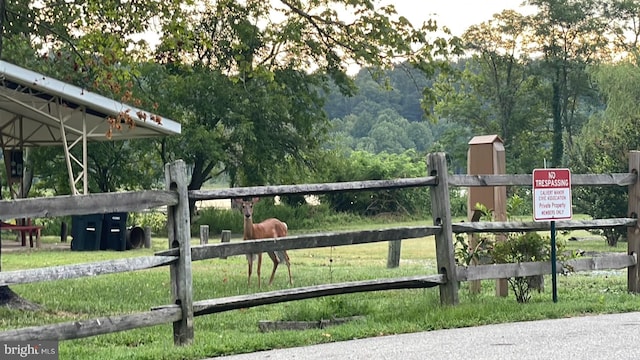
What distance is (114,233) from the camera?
2861 centimetres

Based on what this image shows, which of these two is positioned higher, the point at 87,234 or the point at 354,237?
the point at 354,237

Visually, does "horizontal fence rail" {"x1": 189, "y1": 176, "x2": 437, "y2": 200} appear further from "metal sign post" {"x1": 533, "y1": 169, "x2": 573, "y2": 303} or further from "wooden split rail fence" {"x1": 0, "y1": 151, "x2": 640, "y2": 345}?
"metal sign post" {"x1": 533, "y1": 169, "x2": 573, "y2": 303}

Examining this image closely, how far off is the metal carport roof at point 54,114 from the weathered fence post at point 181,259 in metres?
7.23

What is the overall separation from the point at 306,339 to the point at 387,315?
1.38 m

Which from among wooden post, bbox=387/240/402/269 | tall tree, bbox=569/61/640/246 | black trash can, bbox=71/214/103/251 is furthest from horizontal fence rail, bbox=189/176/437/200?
tall tree, bbox=569/61/640/246

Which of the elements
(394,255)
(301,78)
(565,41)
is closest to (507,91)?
(565,41)

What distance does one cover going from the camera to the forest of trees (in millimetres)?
17828

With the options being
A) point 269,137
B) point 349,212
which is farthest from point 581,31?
point 269,137

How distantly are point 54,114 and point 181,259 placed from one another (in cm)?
1481

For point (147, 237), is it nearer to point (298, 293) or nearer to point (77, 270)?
point (298, 293)

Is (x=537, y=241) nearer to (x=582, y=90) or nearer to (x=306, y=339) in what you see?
(x=306, y=339)

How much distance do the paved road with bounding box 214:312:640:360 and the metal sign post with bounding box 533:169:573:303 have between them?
1.65m

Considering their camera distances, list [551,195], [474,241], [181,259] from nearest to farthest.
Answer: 1. [181,259]
2. [551,195]
3. [474,241]

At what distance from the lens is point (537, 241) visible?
11375 mm
